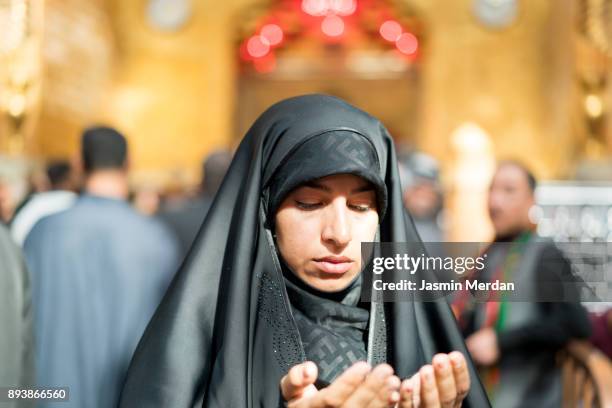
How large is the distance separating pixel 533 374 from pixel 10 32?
9.19 metres

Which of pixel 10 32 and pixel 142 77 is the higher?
pixel 142 77

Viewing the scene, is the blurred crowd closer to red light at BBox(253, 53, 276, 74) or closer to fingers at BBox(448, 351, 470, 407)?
fingers at BBox(448, 351, 470, 407)

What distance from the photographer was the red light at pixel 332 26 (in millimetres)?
15087

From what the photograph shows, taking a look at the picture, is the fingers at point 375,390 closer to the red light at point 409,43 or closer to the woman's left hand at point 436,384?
the woman's left hand at point 436,384

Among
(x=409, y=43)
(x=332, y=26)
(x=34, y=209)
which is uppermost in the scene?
(x=332, y=26)

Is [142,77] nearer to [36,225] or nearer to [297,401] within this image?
[36,225]

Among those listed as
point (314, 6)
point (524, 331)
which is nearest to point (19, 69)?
point (314, 6)

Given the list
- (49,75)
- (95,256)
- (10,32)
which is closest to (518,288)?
(95,256)

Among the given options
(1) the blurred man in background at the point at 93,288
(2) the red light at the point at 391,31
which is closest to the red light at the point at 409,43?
(2) the red light at the point at 391,31

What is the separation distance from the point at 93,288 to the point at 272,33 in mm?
11915

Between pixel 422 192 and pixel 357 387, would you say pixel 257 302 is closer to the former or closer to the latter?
pixel 357 387

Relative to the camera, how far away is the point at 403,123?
21.7 m

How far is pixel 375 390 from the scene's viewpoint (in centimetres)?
149

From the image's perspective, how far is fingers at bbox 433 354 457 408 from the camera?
1560mm
